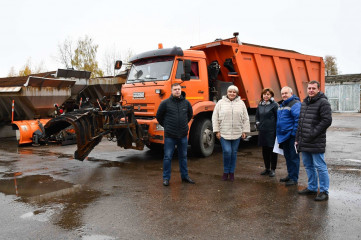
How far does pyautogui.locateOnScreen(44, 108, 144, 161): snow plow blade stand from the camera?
21.5ft

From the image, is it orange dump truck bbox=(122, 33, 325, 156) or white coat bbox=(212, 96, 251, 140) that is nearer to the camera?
white coat bbox=(212, 96, 251, 140)

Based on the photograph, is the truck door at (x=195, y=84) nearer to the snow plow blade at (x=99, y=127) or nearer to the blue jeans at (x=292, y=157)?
the snow plow blade at (x=99, y=127)

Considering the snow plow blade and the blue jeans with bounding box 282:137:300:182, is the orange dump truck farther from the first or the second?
the blue jeans with bounding box 282:137:300:182

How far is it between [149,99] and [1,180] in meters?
3.34

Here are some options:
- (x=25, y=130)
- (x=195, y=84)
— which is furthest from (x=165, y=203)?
(x=25, y=130)

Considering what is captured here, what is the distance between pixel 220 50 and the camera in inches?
337

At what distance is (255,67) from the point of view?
908 cm

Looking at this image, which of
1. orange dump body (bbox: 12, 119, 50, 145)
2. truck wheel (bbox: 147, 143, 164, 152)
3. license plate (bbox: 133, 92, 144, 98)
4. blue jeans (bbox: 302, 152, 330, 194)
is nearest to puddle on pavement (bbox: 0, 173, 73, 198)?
license plate (bbox: 133, 92, 144, 98)

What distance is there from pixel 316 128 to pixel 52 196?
155 inches

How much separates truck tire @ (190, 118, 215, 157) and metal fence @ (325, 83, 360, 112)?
21.8 metres

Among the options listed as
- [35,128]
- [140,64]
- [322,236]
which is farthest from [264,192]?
[35,128]

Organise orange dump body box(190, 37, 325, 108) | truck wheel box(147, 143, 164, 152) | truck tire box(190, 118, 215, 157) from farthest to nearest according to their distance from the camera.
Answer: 1. truck wheel box(147, 143, 164, 152)
2. orange dump body box(190, 37, 325, 108)
3. truck tire box(190, 118, 215, 157)

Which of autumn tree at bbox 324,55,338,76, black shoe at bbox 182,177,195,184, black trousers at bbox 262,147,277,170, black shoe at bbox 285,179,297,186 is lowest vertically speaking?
black shoe at bbox 285,179,297,186

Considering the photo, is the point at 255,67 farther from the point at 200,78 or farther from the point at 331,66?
the point at 331,66
